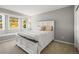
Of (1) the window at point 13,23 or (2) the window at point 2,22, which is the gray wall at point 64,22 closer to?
(1) the window at point 13,23

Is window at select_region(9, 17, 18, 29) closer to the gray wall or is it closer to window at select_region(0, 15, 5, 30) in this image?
window at select_region(0, 15, 5, 30)

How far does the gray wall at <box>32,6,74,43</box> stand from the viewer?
3338 mm

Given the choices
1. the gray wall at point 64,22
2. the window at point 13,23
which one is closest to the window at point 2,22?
the window at point 13,23

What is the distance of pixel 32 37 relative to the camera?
2115 mm

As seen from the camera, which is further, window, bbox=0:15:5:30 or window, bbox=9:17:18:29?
window, bbox=9:17:18:29

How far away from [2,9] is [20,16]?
147cm

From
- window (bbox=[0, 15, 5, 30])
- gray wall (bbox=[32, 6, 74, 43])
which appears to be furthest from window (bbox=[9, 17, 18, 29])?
gray wall (bbox=[32, 6, 74, 43])

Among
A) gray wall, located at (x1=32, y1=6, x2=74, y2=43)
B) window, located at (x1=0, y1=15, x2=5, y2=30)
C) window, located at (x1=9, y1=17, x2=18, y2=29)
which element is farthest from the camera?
window, located at (x1=9, y1=17, x2=18, y2=29)

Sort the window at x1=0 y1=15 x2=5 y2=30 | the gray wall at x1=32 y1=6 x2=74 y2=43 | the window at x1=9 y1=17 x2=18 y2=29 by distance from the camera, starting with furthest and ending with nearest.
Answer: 1. the window at x1=9 y1=17 x2=18 y2=29
2. the window at x1=0 y1=15 x2=5 y2=30
3. the gray wall at x1=32 y1=6 x2=74 y2=43

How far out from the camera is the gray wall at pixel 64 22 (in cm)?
334

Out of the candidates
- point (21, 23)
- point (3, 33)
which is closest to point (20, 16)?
point (21, 23)

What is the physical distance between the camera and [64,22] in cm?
357

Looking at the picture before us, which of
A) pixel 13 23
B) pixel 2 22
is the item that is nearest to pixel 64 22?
pixel 13 23
